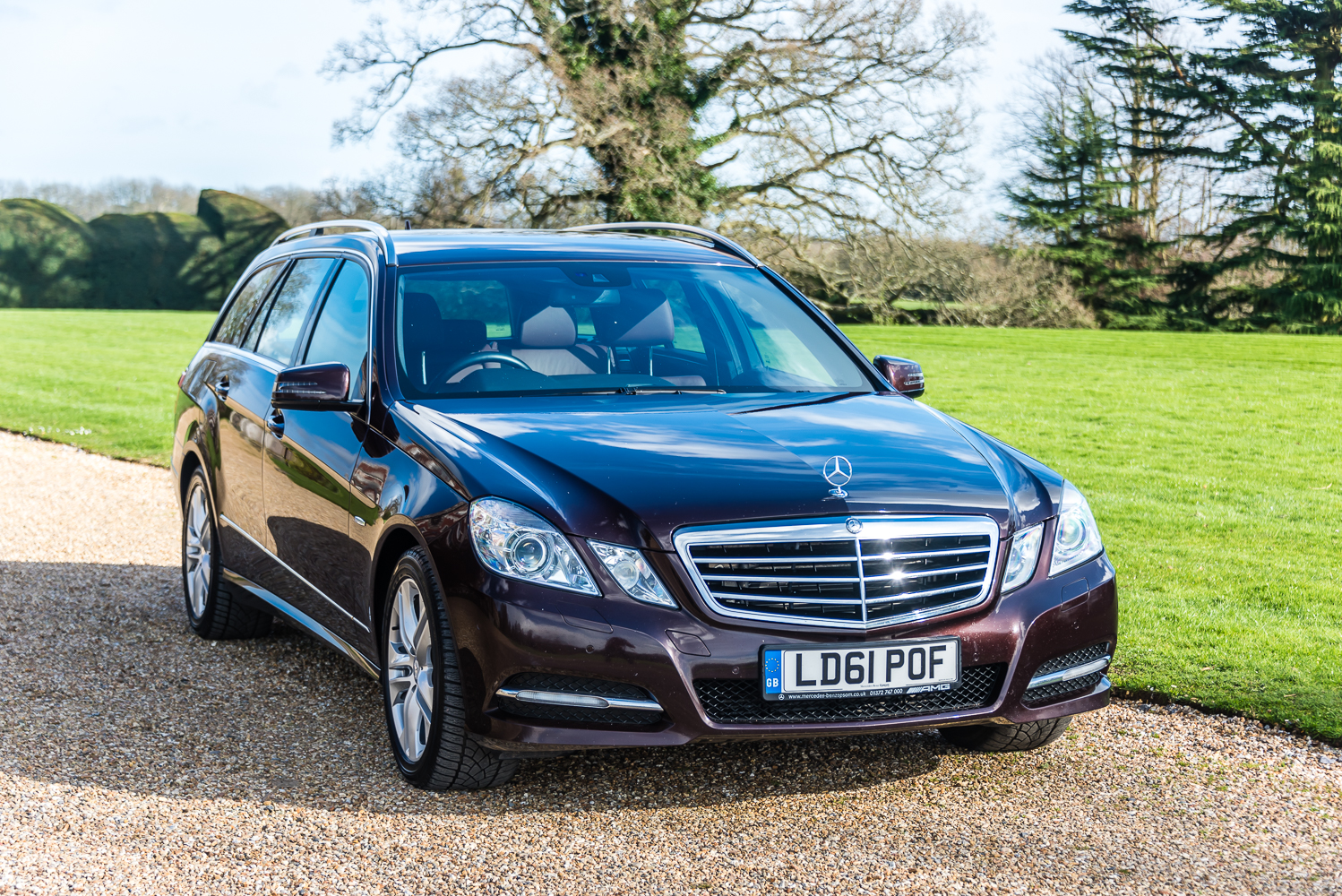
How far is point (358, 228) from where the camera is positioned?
6.02 metres

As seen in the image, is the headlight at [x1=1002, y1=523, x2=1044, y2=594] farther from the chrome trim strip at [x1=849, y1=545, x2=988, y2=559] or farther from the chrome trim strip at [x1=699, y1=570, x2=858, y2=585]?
the chrome trim strip at [x1=699, y1=570, x2=858, y2=585]

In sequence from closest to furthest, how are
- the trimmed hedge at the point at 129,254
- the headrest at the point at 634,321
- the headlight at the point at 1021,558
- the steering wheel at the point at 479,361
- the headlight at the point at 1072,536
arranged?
the headlight at the point at 1021,558 < the headlight at the point at 1072,536 < the steering wheel at the point at 479,361 < the headrest at the point at 634,321 < the trimmed hedge at the point at 129,254

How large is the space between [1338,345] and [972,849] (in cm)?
3211

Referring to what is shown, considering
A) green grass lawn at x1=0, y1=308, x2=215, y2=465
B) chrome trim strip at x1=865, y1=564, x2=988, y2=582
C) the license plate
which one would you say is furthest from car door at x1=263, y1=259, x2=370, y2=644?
green grass lawn at x1=0, y1=308, x2=215, y2=465

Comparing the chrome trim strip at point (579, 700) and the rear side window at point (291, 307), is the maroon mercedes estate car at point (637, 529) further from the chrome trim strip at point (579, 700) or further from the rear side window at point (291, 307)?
the rear side window at point (291, 307)

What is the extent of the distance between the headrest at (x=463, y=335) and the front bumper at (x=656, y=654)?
4.44 ft

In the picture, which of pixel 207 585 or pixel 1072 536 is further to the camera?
pixel 207 585

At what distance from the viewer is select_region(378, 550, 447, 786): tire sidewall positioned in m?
4.06

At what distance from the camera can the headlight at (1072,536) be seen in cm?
420

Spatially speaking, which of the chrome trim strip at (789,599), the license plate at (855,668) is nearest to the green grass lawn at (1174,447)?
the license plate at (855,668)

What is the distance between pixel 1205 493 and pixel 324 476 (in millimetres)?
8404

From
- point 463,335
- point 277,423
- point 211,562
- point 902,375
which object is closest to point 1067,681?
point 902,375

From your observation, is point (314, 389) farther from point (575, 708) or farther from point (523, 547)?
point (575, 708)

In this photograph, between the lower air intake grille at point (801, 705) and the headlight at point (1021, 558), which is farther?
the headlight at point (1021, 558)
